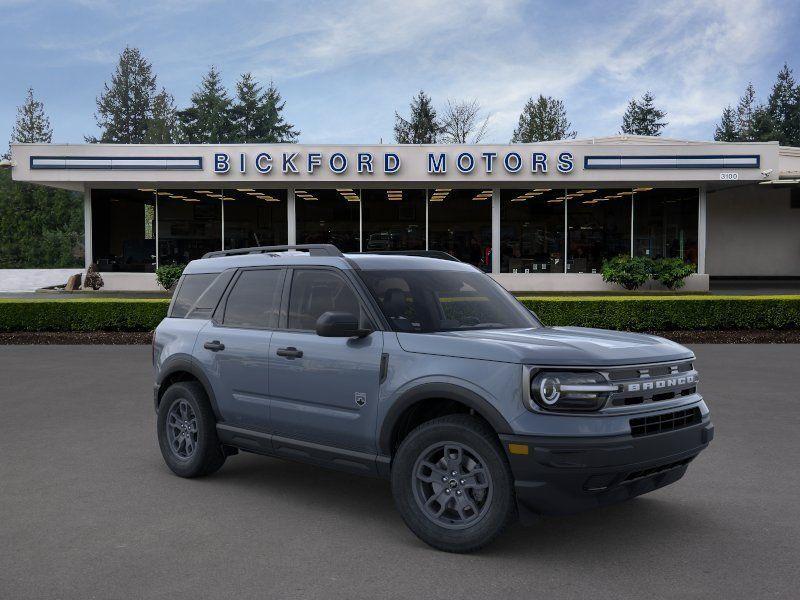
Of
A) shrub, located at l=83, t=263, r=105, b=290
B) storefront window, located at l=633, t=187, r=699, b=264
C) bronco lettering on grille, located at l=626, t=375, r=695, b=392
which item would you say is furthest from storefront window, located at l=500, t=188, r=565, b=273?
bronco lettering on grille, located at l=626, t=375, r=695, b=392

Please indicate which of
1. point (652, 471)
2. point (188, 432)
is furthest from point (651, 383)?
point (188, 432)

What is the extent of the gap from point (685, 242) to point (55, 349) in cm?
2186

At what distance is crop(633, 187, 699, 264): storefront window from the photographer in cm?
2927

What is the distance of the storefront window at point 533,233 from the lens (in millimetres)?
29328

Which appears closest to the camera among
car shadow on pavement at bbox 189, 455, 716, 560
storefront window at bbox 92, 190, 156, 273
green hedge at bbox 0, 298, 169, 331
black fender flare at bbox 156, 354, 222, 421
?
car shadow on pavement at bbox 189, 455, 716, 560

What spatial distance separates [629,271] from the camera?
1109 inches

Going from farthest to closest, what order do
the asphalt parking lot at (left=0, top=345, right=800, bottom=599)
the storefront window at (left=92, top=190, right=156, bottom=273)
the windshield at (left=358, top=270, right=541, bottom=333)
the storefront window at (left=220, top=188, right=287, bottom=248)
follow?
the storefront window at (left=220, top=188, right=287, bottom=248) → the storefront window at (left=92, top=190, right=156, bottom=273) → the windshield at (left=358, top=270, right=541, bottom=333) → the asphalt parking lot at (left=0, top=345, right=800, bottom=599)

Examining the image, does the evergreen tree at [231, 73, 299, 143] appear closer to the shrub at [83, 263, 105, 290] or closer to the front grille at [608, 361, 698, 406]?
the shrub at [83, 263, 105, 290]

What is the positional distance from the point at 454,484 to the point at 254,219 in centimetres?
2609

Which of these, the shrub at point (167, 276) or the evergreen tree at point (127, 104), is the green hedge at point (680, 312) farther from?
the evergreen tree at point (127, 104)

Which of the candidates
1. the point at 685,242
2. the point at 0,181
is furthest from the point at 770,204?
the point at 0,181

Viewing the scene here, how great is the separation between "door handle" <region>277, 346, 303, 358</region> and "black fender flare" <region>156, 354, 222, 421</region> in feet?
3.09

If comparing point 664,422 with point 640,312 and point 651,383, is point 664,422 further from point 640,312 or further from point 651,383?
point 640,312

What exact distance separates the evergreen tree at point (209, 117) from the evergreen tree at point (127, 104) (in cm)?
980
